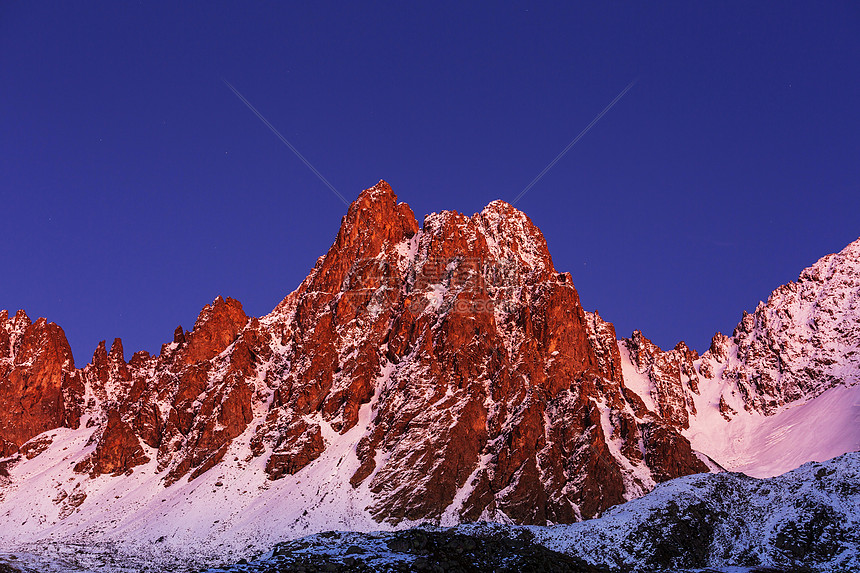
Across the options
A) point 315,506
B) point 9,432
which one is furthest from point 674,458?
point 9,432

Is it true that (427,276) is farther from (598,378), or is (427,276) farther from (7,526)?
(7,526)

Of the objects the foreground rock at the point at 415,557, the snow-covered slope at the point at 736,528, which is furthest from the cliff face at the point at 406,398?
the foreground rock at the point at 415,557

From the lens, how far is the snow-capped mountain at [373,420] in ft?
431

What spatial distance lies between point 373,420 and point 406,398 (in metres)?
7.46

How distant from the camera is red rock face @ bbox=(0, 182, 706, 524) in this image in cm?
13462

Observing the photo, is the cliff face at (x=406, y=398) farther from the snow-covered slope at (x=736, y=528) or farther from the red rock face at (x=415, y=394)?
the snow-covered slope at (x=736, y=528)

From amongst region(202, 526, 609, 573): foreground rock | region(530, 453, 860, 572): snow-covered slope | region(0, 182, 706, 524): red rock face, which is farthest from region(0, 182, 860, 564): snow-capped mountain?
region(202, 526, 609, 573): foreground rock

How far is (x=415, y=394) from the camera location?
5891 inches

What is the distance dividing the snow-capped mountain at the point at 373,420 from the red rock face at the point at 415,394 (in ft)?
1.20

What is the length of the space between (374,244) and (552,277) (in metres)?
44.6

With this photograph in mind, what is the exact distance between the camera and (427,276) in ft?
596

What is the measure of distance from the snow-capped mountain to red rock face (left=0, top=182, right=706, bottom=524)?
14.4 inches

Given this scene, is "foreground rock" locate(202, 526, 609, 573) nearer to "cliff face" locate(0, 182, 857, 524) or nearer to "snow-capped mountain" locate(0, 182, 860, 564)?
"snow-capped mountain" locate(0, 182, 860, 564)

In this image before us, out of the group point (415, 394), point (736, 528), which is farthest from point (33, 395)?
point (736, 528)
